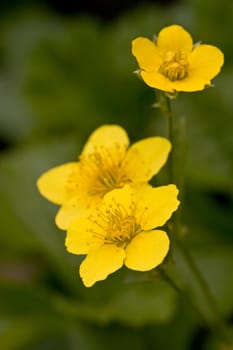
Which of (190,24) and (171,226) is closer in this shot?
(171,226)

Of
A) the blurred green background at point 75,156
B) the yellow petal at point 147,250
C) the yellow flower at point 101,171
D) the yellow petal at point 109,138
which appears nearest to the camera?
the yellow petal at point 147,250

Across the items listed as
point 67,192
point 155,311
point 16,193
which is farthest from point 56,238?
point 67,192

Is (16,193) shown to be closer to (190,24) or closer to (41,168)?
(41,168)

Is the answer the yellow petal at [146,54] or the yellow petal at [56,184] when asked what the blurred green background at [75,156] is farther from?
the yellow petal at [146,54]

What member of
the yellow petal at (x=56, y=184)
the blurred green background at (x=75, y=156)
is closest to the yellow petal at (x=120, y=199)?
the yellow petal at (x=56, y=184)

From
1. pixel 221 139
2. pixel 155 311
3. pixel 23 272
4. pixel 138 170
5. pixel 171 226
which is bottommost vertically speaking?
pixel 23 272

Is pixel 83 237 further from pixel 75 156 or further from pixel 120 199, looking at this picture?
pixel 75 156

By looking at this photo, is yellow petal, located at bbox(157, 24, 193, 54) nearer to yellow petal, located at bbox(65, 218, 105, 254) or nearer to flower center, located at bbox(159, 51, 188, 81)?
flower center, located at bbox(159, 51, 188, 81)

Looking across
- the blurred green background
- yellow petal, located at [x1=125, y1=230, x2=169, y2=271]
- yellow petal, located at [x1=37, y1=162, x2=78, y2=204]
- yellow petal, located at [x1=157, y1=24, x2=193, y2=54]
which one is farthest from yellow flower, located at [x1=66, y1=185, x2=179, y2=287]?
the blurred green background
